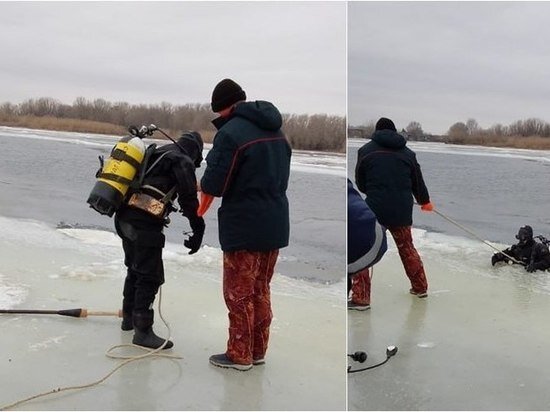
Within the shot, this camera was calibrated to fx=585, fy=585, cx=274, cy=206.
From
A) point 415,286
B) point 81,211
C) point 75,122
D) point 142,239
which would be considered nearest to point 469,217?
point 415,286

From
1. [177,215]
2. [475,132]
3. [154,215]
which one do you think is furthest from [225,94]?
[177,215]

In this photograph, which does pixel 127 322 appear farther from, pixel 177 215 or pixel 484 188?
pixel 177 215

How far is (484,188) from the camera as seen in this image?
333 cm

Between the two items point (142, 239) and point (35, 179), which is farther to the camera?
point (35, 179)

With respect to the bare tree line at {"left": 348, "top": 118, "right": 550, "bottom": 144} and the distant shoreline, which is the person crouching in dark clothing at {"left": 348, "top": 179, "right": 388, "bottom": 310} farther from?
the distant shoreline

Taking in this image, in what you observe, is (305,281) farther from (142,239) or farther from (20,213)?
(20,213)

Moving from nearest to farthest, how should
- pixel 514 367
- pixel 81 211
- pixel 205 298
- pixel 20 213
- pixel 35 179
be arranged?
pixel 514 367 → pixel 205 298 → pixel 20 213 → pixel 81 211 → pixel 35 179

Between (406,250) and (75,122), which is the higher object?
(75,122)

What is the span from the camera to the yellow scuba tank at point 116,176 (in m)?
2.04

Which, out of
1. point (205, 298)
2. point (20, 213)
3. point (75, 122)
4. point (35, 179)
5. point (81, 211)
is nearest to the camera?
point (205, 298)

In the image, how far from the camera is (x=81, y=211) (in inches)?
207

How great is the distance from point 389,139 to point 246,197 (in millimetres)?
598

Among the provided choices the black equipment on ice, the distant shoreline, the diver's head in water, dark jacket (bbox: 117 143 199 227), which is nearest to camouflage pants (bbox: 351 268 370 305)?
the black equipment on ice

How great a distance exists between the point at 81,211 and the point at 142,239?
3.41 m
